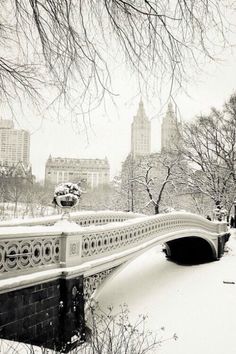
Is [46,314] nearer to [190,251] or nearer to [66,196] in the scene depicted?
[66,196]

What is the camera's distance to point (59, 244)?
602cm

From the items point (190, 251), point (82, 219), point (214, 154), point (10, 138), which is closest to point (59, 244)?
point (10, 138)

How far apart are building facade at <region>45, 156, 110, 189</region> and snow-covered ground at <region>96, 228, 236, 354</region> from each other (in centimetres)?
4482

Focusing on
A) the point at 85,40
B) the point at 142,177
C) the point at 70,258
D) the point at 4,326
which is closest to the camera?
the point at 85,40

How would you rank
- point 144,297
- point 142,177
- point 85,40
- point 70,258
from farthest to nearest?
point 142,177 < point 144,297 < point 70,258 < point 85,40

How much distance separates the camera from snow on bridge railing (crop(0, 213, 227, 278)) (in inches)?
194

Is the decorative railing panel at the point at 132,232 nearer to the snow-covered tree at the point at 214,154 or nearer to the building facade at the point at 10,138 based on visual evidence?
the building facade at the point at 10,138

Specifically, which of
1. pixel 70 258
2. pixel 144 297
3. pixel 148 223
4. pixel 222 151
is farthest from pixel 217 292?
pixel 222 151

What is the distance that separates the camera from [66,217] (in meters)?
6.66

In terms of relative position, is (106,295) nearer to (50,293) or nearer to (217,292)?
(217,292)

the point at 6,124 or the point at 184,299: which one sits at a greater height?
the point at 6,124

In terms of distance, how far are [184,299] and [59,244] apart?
6437 mm

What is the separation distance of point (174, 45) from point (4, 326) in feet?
14.0

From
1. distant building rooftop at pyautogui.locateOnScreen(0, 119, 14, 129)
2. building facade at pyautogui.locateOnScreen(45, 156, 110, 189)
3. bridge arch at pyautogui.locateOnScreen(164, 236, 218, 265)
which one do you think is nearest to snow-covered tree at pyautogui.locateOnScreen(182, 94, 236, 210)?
bridge arch at pyautogui.locateOnScreen(164, 236, 218, 265)
